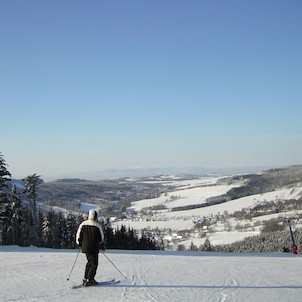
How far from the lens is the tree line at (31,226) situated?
127 feet

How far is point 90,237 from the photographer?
10.3 m

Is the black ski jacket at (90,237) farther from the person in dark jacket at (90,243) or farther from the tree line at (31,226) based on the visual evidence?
the tree line at (31,226)

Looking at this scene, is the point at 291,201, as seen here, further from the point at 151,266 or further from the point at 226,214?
the point at 151,266

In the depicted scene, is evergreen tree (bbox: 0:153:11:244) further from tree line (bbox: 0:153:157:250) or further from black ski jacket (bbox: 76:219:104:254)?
black ski jacket (bbox: 76:219:104:254)

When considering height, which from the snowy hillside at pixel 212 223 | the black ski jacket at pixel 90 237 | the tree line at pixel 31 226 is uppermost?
the black ski jacket at pixel 90 237

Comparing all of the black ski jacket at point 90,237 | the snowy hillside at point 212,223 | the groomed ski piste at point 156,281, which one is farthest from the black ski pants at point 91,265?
the snowy hillside at point 212,223

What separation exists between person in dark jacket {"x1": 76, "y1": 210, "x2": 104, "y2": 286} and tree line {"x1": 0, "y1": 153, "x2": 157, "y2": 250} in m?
29.8

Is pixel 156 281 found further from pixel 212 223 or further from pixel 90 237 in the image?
pixel 212 223

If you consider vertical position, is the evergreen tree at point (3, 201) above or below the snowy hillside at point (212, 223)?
above

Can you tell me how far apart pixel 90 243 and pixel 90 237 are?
149mm

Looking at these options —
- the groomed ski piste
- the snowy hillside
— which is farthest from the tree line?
the snowy hillside

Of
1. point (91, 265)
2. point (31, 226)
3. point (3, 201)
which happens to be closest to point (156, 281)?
point (91, 265)

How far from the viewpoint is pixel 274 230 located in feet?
388

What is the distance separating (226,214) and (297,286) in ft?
561
